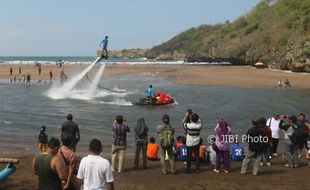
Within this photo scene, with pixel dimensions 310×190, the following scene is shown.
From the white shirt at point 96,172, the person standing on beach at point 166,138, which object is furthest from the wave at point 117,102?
the white shirt at point 96,172

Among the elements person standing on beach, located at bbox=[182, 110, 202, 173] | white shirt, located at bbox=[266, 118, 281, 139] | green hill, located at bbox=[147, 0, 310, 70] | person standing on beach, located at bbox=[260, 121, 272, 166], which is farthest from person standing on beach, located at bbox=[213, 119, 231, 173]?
green hill, located at bbox=[147, 0, 310, 70]

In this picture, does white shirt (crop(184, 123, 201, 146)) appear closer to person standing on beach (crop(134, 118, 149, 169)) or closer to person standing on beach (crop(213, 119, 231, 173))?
person standing on beach (crop(213, 119, 231, 173))

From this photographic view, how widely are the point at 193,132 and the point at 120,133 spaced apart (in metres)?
2.01

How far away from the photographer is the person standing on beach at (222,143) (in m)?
12.5

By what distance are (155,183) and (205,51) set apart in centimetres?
11141

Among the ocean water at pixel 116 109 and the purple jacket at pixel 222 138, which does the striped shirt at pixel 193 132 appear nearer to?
the purple jacket at pixel 222 138

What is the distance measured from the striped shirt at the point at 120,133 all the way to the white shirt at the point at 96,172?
530 centimetres

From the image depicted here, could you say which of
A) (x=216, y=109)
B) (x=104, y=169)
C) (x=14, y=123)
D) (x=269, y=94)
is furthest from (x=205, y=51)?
(x=104, y=169)

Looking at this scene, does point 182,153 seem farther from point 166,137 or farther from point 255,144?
point 255,144

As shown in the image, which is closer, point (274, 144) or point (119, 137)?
point (119, 137)

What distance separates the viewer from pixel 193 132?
492 inches

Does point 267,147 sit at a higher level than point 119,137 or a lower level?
lower

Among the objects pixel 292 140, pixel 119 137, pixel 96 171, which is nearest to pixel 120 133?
pixel 119 137

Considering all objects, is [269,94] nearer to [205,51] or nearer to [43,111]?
[43,111]
